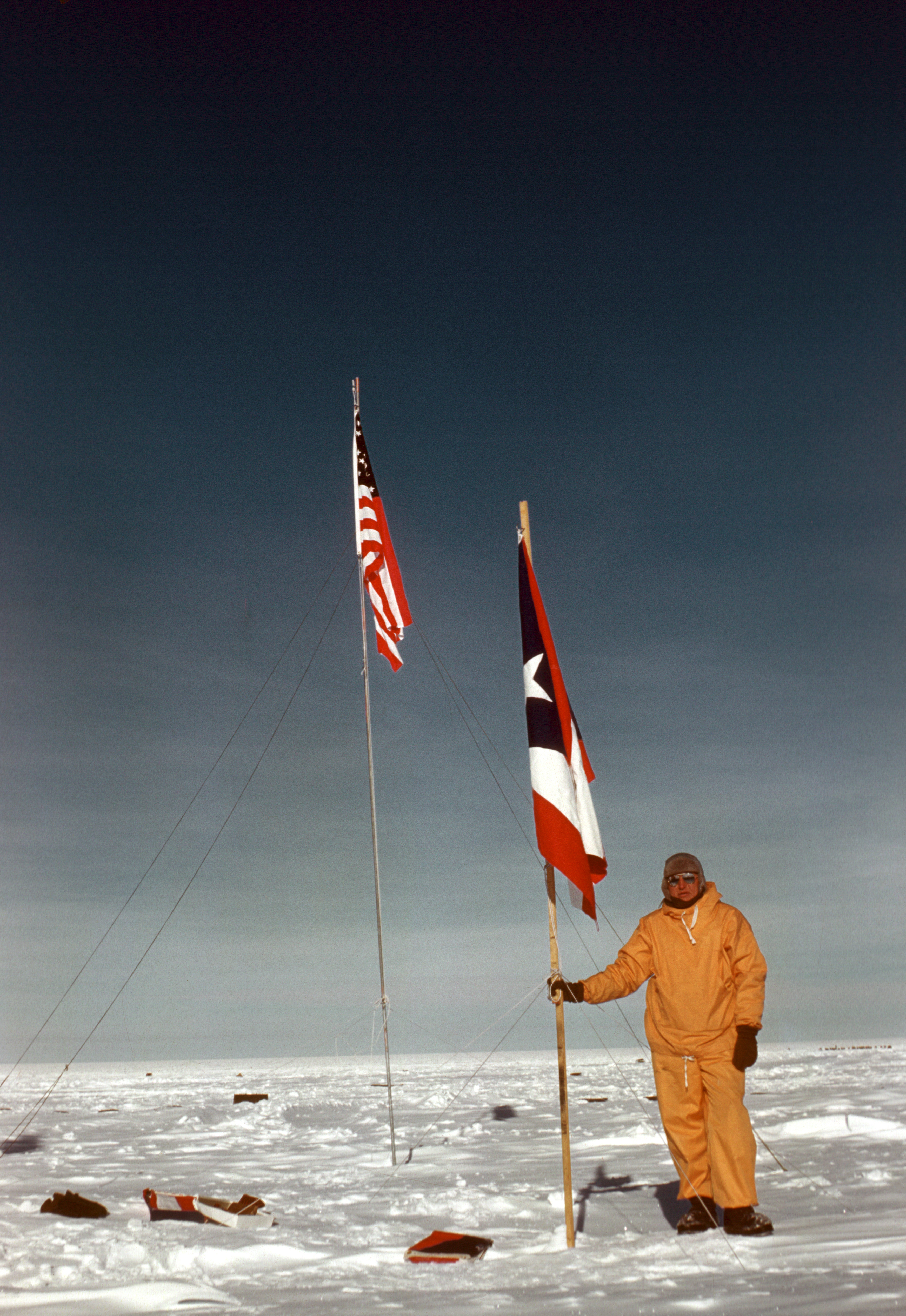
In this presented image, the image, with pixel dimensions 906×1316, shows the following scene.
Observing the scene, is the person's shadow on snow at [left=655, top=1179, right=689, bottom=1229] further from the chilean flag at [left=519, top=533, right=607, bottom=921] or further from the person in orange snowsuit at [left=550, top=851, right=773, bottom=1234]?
the chilean flag at [left=519, top=533, right=607, bottom=921]

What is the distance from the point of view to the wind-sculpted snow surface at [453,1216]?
423 cm

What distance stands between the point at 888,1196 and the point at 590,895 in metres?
2.93

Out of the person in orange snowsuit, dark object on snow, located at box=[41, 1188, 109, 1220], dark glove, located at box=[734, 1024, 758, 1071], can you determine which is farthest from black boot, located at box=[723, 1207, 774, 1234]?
dark object on snow, located at box=[41, 1188, 109, 1220]

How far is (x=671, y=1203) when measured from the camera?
6430mm

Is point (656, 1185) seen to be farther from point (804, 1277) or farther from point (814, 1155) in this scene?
point (804, 1277)

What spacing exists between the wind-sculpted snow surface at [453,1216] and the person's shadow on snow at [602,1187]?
0.03 metres

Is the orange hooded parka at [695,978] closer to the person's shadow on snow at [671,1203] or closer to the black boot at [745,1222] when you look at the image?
the black boot at [745,1222]

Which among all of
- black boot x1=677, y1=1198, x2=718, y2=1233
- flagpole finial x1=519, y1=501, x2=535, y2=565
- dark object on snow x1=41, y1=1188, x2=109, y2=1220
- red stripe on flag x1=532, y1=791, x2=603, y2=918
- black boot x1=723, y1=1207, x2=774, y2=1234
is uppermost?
flagpole finial x1=519, y1=501, x2=535, y2=565

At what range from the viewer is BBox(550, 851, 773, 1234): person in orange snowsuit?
5.31 m

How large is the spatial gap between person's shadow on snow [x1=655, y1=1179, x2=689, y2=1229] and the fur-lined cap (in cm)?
185

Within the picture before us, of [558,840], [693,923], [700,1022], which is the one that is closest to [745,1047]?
[700,1022]

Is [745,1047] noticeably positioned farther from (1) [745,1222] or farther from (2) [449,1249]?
(2) [449,1249]

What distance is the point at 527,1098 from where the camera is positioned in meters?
17.3

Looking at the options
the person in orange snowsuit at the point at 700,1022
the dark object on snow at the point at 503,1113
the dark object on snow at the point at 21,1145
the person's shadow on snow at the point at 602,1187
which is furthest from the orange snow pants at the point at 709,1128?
the dark object on snow at the point at 503,1113
